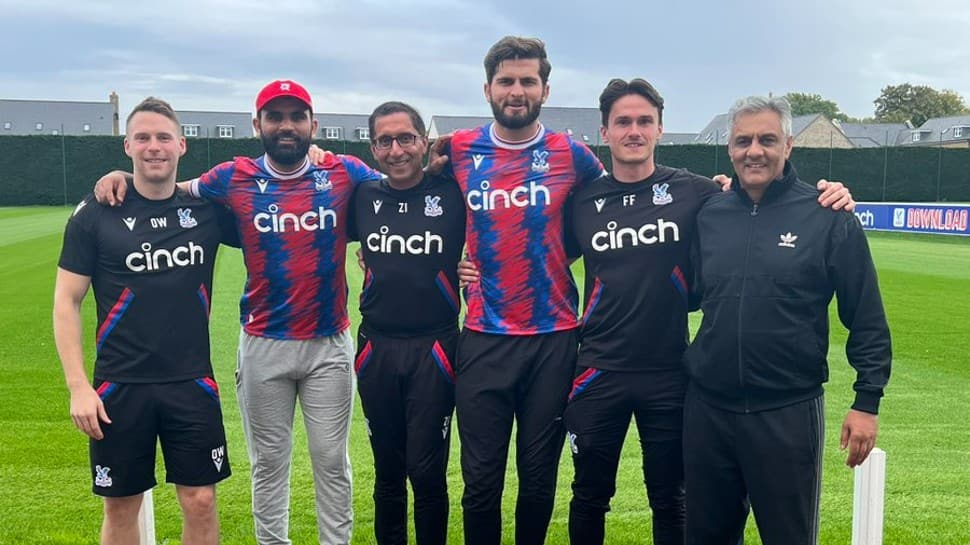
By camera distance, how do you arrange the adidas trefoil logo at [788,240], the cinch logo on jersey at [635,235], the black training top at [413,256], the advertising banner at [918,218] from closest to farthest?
1. the adidas trefoil logo at [788,240]
2. the cinch logo on jersey at [635,235]
3. the black training top at [413,256]
4. the advertising banner at [918,218]

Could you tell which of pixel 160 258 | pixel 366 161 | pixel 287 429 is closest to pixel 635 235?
pixel 287 429

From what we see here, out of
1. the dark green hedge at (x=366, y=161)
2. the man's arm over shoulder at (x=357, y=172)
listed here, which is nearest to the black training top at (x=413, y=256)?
the man's arm over shoulder at (x=357, y=172)

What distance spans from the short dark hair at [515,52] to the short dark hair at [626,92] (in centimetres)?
31

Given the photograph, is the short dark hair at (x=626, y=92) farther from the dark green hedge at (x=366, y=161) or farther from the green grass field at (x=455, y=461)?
the dark green hedge at (x=366, y=161)

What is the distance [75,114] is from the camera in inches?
2438

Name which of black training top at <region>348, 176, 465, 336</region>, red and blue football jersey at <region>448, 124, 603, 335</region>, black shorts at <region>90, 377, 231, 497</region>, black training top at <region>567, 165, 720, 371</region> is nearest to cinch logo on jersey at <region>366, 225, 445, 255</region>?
black training top at <region>348, 176, 465, 336</region>

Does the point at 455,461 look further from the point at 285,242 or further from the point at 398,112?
the point at 398,112

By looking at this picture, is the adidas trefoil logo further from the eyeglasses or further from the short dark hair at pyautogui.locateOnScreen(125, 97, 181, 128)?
the short dark hair at pyautogui.locateOnScreen(125, 97, 181, 128)

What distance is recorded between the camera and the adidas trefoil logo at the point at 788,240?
10.0 feet

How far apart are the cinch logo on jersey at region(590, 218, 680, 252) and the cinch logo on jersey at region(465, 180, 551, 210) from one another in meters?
0.30

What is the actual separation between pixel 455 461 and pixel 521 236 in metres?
2.49

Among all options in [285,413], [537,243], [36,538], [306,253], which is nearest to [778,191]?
[537,243]

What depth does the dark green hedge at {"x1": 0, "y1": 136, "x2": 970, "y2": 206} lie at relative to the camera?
33.3 metres

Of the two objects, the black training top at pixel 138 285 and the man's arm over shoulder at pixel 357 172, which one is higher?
the man's arm over shoulder at pixel 357 172
